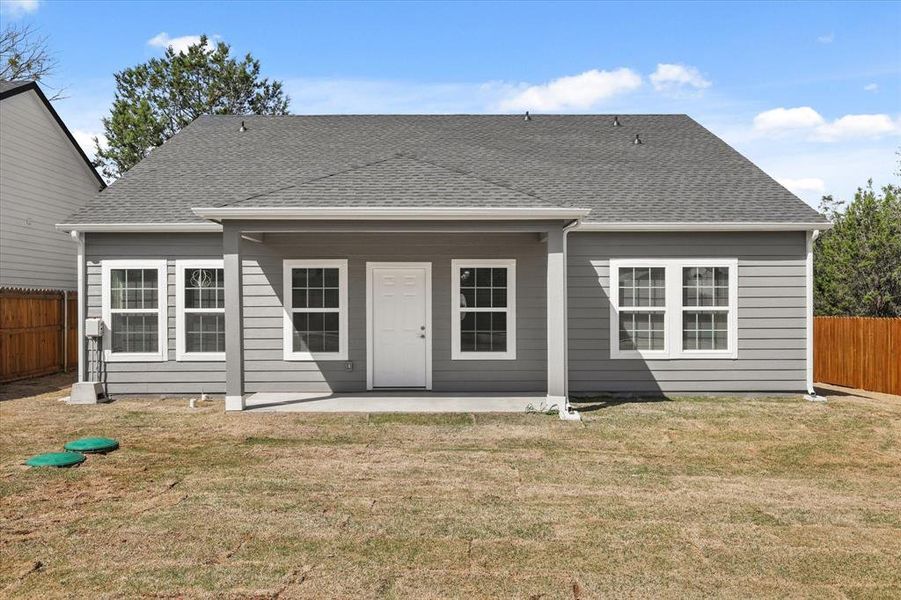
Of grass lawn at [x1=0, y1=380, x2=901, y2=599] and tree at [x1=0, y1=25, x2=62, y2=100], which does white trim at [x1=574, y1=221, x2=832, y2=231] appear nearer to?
grass lawn at [x1=0, y1=380, x2=901, y2=599]

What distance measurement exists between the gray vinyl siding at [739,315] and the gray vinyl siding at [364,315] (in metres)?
0.66

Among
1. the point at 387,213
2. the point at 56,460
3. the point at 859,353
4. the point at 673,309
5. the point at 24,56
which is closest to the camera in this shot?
the point at 56,460

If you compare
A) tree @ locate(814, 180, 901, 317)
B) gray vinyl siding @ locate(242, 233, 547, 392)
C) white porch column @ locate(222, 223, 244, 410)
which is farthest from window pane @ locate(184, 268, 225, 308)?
tree @ locate(814, 180, 901, 317)

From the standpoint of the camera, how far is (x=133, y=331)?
432 inches

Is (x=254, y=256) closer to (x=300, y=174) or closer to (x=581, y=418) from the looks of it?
(x=300, y=174)

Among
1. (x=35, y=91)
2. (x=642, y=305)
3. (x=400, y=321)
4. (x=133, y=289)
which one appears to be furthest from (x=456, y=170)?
(x=35, y=91)

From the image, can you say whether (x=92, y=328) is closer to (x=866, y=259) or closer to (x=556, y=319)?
(x=556, y=319)

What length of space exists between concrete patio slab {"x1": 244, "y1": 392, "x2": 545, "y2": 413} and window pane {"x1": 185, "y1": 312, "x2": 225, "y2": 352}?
3.68 ft

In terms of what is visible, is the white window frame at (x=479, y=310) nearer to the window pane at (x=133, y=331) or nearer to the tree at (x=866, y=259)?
the window pane at (x=133, y=331)

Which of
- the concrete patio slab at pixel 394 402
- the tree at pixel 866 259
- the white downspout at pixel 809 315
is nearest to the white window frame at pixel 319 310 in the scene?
the concrete patio slab at pixel 394 402

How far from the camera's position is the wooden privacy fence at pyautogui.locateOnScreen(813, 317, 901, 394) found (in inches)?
474

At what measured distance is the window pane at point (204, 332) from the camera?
10953 mm

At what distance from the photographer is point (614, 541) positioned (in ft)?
14.7

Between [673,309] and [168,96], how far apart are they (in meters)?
23.3
